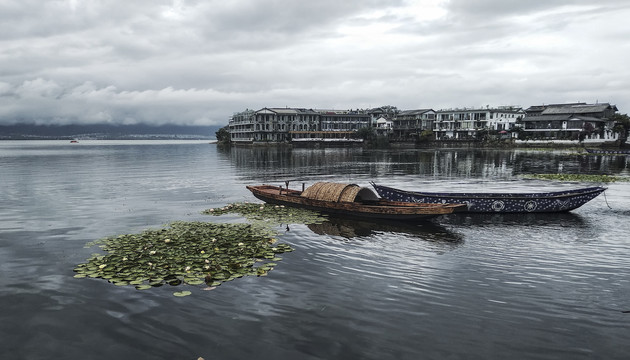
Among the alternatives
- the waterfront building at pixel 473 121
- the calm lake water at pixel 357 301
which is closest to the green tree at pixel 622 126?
the waterfront building at pixel 473 121

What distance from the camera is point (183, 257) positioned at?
50.7 feet

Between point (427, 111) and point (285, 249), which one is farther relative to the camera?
point (427, 111)

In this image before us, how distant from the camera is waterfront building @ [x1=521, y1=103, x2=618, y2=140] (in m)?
122

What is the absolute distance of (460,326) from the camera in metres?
10.8

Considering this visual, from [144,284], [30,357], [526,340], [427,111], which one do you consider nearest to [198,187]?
[144,284]

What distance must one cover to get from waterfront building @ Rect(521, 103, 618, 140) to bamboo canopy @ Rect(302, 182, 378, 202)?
124 m

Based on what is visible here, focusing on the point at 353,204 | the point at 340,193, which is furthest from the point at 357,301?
the point at 340,193

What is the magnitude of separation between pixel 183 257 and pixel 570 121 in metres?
142

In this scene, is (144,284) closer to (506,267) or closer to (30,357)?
(30,357)

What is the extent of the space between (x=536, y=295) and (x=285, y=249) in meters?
9.97

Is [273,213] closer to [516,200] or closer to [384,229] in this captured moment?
[384,229]

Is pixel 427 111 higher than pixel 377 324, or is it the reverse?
pixel 427 111

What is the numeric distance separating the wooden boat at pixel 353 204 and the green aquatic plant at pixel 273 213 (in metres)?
0.62

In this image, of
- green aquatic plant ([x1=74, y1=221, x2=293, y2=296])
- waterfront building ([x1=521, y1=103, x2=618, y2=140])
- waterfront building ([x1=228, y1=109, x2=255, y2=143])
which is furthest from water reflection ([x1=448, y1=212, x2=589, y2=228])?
waterfront building ([x1=228, y1=109, x2=255, y2=143])
